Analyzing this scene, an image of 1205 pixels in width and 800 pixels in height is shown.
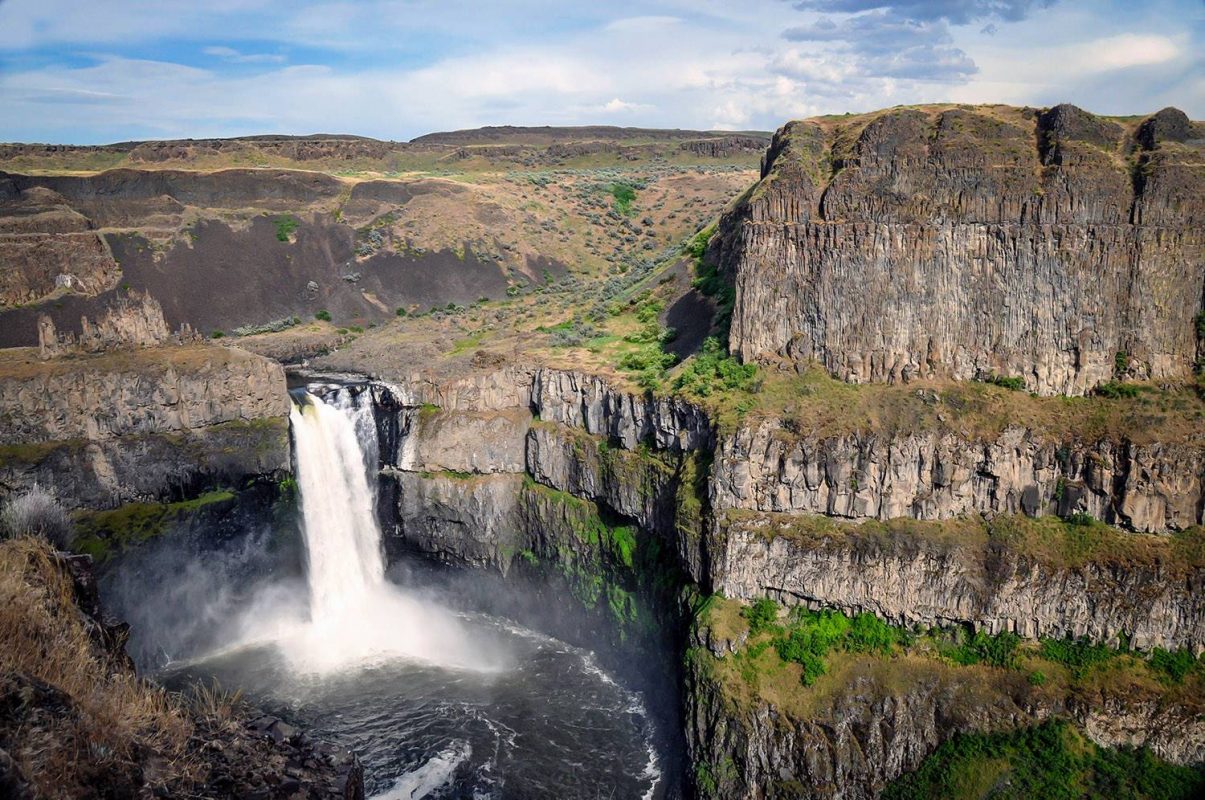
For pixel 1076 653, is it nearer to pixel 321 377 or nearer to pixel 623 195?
pixel 321 377

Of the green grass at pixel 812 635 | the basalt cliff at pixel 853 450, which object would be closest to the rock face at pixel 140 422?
the basalt cliff at pixel 853 450

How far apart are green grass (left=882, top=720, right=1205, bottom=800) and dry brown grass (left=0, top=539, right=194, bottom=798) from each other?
88.1ft

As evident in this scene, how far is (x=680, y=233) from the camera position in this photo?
10644cm

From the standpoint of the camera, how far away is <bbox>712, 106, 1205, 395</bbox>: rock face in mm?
40562

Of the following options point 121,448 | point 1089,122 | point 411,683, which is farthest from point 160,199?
point 1089,122

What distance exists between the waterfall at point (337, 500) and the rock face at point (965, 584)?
77.5 feet

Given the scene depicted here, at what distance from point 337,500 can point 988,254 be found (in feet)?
119

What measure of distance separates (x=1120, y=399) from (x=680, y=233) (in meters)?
70.5

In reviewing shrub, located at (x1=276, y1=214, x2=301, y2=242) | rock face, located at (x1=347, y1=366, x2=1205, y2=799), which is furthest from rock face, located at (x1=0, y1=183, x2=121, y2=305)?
rock face, located at (x1=347, y1=366, x2=1205, y2=799)

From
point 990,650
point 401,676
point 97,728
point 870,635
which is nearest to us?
point 97,728

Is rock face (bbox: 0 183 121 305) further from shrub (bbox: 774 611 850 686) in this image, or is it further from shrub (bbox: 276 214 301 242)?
shrub (bbox: 774 611 850 686)

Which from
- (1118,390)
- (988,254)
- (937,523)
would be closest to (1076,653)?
(937,523)

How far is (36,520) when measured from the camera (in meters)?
31.3

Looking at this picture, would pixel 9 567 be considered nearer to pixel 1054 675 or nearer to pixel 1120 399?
pixel 1054 675
